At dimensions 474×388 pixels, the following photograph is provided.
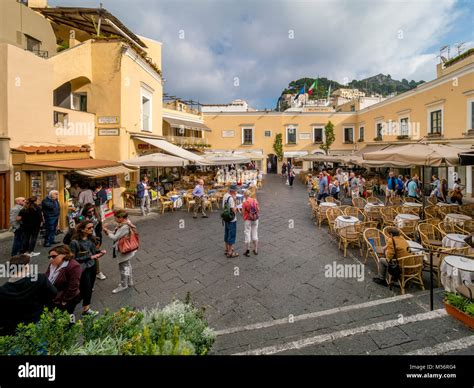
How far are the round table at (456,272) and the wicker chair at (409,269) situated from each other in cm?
32

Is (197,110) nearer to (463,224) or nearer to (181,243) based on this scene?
(181,243)

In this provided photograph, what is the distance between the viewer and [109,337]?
5.86ft

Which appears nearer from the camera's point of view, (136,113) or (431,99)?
(136,113)

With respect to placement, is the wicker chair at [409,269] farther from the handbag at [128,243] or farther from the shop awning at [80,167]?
the shop awning at [80,167]

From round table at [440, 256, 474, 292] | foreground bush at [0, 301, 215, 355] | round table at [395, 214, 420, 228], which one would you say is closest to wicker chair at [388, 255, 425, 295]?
round table at [440, 256, 474, 292]

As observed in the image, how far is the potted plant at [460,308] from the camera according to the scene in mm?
2989

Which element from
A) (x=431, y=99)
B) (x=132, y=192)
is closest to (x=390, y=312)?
(x=132, y=192)

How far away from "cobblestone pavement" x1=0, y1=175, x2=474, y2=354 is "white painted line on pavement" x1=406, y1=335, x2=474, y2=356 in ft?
0.04

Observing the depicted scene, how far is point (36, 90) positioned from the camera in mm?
8250

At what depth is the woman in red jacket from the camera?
9.58 ft

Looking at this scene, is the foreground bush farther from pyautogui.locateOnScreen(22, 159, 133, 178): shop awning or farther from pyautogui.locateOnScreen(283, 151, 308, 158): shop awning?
pyautogui.locateOnScreen(283, 151, 308, 158): shop awning

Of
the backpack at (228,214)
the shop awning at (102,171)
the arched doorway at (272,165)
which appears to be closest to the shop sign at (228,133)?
the arched doorway at (272,165)
